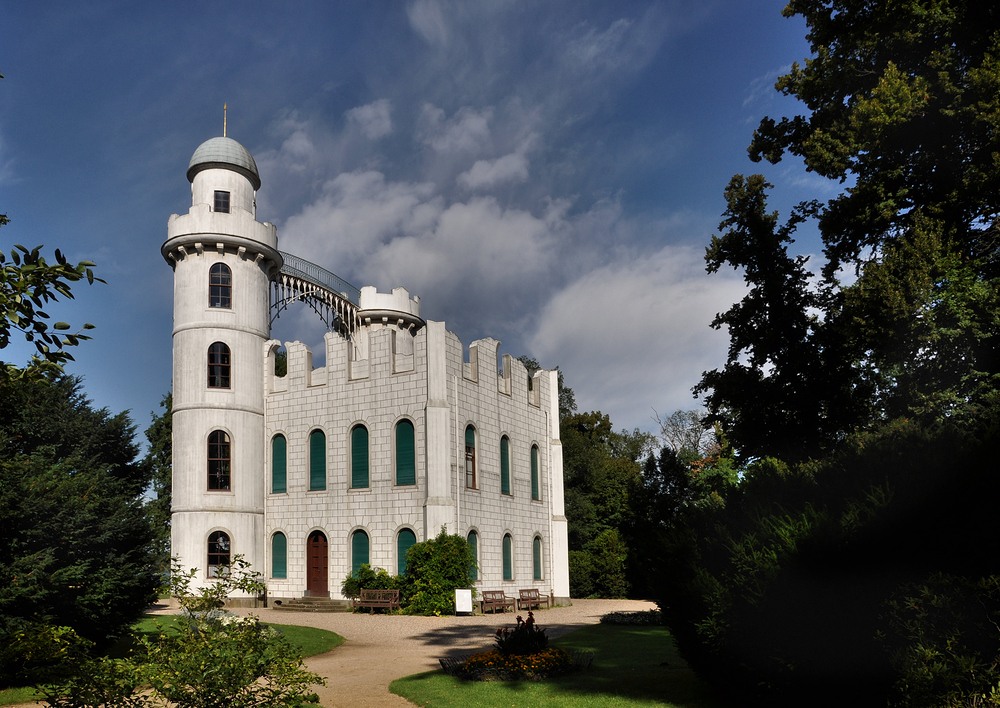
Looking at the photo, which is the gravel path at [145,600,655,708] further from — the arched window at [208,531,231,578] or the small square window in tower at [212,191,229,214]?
the small square window in tower at [212,191,229,214]

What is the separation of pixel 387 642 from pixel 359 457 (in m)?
11.2

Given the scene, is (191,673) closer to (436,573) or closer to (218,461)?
(436,573)

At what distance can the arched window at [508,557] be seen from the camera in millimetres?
29453

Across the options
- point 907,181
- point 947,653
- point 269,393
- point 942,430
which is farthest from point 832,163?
point 269,393

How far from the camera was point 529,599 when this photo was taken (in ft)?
93.5

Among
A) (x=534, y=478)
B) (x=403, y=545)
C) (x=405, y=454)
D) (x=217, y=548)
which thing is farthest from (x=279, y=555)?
(x=534, y=478)

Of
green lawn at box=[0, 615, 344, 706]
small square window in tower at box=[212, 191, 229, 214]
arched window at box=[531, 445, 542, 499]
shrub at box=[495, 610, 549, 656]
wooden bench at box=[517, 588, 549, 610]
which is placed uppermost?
small square window in tower at box=[212, 191, 229, 214]

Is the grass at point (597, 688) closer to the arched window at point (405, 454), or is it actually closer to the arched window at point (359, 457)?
the arched window at point (405, 454)

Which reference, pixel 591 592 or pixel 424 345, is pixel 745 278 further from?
pixel 591 592

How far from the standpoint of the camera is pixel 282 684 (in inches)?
303

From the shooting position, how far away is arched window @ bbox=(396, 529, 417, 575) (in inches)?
1055

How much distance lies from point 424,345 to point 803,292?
500 inches

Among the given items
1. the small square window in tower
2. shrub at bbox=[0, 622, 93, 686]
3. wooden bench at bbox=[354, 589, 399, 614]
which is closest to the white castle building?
the small square window in tower

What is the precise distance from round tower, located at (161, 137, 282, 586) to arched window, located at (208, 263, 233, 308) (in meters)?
0.04
